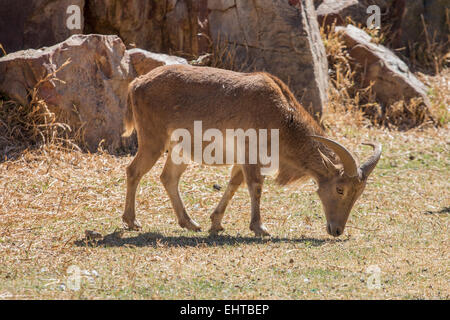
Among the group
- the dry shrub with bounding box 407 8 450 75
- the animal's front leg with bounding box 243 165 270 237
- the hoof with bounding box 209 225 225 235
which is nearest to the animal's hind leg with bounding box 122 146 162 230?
the hoof with bounding box 209 225 225 235

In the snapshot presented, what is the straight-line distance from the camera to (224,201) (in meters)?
8.33

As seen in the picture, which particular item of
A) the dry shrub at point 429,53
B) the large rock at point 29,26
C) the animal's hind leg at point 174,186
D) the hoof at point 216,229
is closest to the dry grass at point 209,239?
the hoof at point 216,229

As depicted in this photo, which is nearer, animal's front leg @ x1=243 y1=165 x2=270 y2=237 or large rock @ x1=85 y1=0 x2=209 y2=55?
animal's front leg @ x1=243 y1=165 x2=270 y2=237

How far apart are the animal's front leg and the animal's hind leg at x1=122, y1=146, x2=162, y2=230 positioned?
1.07 metres

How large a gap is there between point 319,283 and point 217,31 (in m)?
7.98

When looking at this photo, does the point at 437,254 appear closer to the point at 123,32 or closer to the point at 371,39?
the point at 123,32

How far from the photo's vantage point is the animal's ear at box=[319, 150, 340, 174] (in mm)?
8203

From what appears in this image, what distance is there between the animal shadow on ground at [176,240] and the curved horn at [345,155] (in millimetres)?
799

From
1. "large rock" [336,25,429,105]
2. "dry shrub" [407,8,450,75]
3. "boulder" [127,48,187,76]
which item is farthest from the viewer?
"dry shrub" [407,8,450,75]

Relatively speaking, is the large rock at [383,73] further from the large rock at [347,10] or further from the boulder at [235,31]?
the boulder at [235,31]

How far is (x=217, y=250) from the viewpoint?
707 cm

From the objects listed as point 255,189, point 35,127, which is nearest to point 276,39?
point 35,127

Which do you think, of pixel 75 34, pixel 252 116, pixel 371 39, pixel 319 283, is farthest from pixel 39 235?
pixel 371 39

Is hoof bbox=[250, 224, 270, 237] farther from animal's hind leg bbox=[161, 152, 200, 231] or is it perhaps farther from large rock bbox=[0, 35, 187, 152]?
large rock bbox=[0, 35, 187, 152]
